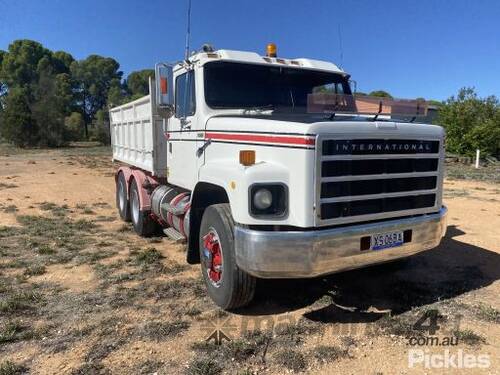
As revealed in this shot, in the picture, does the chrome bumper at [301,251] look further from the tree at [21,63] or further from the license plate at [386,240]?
the tree at [21,63]

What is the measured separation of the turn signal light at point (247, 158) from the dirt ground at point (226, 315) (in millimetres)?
1593

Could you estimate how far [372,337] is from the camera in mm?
4090

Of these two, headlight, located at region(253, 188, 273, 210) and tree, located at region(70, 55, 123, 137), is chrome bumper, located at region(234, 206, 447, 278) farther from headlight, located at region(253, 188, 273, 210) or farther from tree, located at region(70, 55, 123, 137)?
tree, located at region(70, 55, 123, 137)

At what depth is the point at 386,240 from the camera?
13.8ft

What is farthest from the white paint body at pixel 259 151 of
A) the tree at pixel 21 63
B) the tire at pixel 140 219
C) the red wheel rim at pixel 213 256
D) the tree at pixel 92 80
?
the tree at pixel 92 80

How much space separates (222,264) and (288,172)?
1.24m

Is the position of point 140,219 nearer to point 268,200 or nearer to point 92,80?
point 268,200

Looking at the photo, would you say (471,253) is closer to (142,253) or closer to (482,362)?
(482,362)

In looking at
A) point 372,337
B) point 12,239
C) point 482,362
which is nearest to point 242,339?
point 372,337

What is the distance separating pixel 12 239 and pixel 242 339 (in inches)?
217

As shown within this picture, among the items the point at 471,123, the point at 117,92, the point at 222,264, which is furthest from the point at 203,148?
the point at 117,92

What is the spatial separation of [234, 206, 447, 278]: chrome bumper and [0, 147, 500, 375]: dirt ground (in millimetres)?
684

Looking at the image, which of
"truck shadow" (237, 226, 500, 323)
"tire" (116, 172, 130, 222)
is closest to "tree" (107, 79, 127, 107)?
"tire" (116, 172, 130, 222)

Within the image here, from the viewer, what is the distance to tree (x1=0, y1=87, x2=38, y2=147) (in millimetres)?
38031
